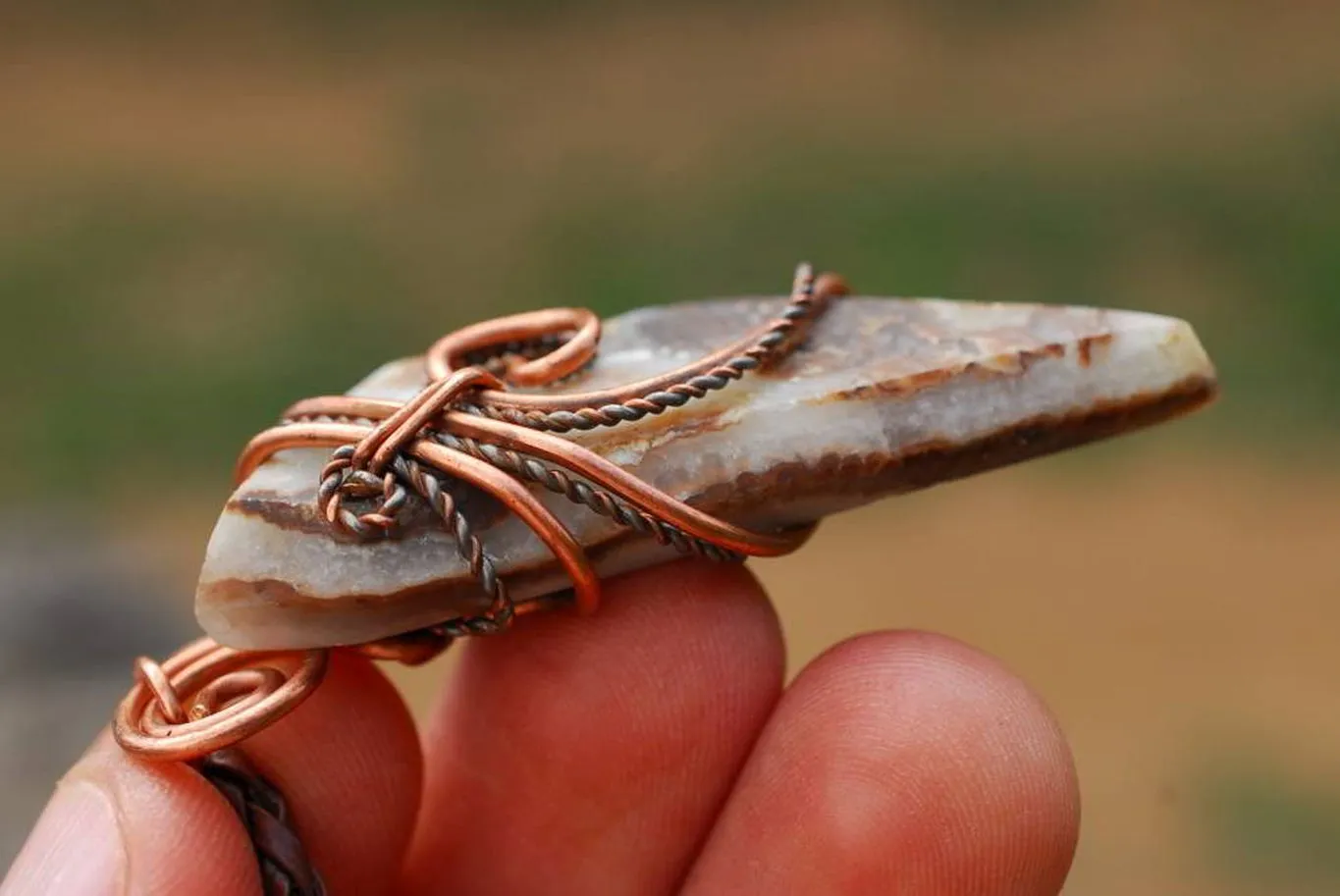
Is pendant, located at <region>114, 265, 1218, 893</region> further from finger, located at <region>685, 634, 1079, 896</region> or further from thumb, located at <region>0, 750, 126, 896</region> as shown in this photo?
finger, located at <region>685, 634, 1079, 896</region>

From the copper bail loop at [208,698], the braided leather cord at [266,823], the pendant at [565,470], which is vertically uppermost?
the pendant at [565,470]

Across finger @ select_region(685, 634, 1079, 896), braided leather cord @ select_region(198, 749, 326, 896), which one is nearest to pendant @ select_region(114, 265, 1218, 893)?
braided leather cord @ select_region(198, 749, 326, 896)

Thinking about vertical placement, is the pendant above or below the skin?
above

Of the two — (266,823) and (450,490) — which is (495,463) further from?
(266,823)

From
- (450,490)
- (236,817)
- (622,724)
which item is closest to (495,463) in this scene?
(450,490)

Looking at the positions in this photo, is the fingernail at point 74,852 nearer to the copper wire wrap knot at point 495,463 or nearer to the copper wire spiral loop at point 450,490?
the copper wire spiral loop at point 450,490

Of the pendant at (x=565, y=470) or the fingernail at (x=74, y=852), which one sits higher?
the pendant at (x=565, y=470)

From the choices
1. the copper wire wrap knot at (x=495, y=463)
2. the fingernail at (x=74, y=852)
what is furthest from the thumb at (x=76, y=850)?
the copper wire wrap knot at (x=495, y=463)
